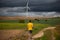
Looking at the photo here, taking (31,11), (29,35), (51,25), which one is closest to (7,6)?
(31,11)

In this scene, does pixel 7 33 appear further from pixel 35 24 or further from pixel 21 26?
pixel 35 24

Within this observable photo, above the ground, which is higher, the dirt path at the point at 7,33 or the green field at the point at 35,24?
the green field at the point at 35,24

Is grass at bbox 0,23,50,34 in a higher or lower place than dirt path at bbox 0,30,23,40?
higher

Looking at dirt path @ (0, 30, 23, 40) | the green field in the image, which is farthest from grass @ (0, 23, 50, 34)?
dirt path @ (0, 30, 23, 40)

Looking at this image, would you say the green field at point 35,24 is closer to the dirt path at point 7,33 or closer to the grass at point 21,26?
the grass at point 21,26

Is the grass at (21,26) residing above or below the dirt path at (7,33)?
above

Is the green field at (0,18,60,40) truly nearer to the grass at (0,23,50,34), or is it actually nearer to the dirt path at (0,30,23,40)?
the grass at (0,23,50,34)

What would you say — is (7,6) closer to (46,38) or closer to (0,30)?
(0,30)

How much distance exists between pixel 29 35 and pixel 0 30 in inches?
33.0

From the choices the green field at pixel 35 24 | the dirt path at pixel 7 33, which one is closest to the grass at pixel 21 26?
the green field at pixel 35 24

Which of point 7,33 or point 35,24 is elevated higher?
point 35,24

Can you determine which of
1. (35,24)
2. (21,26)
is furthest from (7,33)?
(35,24)

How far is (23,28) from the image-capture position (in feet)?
17.3

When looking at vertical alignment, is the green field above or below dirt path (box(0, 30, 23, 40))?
above
